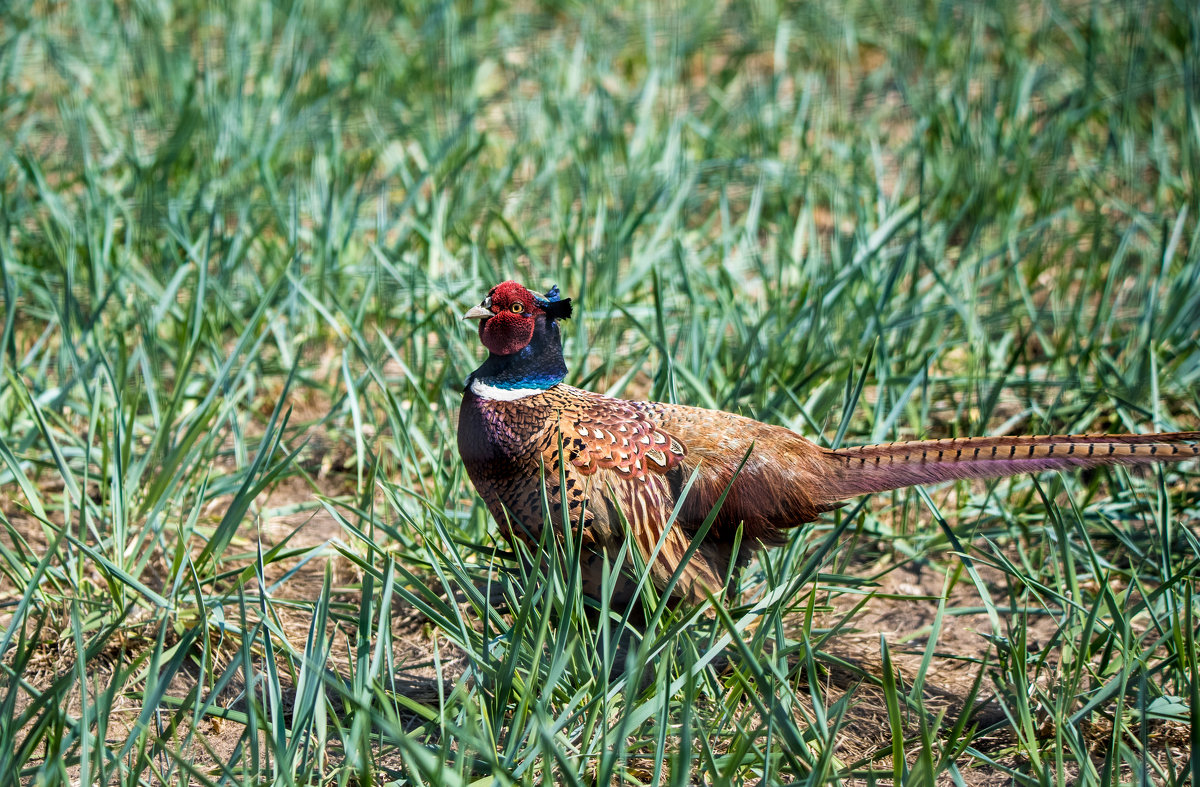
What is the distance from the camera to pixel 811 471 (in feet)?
7.36

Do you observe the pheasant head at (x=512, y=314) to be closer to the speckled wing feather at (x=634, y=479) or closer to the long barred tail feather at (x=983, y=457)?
the speckled wing feather at (x=634, y=479)

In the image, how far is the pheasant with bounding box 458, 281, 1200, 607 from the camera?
2141mm

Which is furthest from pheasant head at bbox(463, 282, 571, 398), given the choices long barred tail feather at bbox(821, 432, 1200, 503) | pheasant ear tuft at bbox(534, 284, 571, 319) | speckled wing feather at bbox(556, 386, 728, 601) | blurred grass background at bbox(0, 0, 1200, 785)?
long barred tail feather at bbox(821, 432, 1200, 503)

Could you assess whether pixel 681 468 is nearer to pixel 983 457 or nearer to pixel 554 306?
pixel 554 306

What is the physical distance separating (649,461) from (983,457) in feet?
2.15

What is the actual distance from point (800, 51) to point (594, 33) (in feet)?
3.30

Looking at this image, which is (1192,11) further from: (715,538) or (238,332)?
(238,332)

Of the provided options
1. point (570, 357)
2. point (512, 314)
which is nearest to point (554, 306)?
point (512, 314)

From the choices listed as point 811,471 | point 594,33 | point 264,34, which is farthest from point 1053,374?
point 264,34

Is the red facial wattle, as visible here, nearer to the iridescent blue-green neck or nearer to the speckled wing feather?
the iridescent blue-green neck

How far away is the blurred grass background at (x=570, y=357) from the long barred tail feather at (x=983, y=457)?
12cm

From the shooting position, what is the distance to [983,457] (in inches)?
84.0

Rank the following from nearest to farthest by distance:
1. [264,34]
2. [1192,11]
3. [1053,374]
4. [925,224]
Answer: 1. [1053,374]
2. [925,224]
3. [1192,11]
4. [264,34]

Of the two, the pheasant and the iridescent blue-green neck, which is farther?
the iridescent blue-green neck
